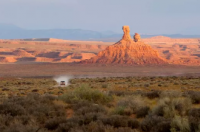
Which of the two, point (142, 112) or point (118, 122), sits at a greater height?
point (118, 122)

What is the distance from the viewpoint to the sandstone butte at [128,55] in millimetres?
99188

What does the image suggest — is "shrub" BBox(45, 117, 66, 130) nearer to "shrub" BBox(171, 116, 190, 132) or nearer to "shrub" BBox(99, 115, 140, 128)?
"shrub" BBox(99, 115, 140, 128)

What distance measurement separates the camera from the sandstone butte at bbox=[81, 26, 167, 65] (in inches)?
3905

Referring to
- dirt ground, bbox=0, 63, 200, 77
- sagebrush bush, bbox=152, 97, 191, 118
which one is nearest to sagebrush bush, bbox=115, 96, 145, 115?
sagebrush bush, bbox=152, 97, 191, 118

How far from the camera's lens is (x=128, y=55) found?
100m

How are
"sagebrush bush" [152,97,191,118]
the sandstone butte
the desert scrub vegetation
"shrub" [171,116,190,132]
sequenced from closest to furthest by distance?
1. "shrub" [171,116,190,132]
2. the desert scrub vegetation
3. "sagebrush bush" [152,97,191,118]
4. the sandstone butte

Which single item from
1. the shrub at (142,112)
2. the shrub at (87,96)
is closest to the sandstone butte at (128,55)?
the shrub at (87,96)

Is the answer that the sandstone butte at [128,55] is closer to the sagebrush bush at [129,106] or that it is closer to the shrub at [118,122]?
the sagebrush bush at [129,106]

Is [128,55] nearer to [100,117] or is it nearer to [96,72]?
[96,72]

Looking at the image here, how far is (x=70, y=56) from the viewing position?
122438 mm

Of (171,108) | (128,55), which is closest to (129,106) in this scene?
(171,108)

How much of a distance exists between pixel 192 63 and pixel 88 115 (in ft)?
314

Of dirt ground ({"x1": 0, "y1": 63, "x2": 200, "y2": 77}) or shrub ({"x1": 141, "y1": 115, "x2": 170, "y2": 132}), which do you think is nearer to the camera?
shrub ({"x1": 141, "y1": 115, "x2": 170, "y2": 132})

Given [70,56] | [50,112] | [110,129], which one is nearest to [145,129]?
[110,129]
